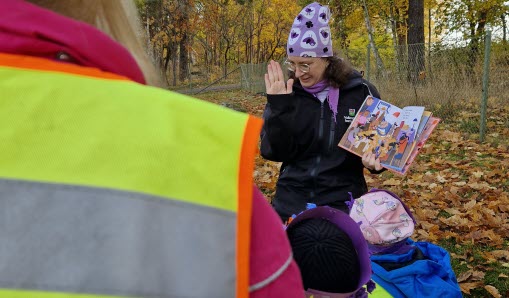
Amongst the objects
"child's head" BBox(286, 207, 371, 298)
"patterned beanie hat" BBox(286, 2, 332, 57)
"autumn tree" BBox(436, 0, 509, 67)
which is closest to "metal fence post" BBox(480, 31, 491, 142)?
"patterned beanie hat" BBox(286, 2, 332, 57)

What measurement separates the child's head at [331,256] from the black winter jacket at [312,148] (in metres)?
1.29

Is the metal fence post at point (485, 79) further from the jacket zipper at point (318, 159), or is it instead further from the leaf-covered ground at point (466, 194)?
the jacket zipper at point (318, 159)

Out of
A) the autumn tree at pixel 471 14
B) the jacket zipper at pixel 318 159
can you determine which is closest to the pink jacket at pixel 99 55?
the jacket zipper at pixel 318 159

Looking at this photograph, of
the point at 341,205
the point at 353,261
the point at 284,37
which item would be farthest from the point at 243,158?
the point at 284,37

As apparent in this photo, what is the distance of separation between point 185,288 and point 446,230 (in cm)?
443

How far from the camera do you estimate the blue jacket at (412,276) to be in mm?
2375

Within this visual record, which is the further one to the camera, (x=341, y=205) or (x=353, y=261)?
(x=341, y=205)

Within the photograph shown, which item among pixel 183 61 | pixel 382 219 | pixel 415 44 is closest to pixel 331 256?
pixel 382 219

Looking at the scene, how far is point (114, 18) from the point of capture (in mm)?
914

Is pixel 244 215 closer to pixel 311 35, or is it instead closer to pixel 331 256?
pixel 331 256

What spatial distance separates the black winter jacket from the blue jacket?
489 millimetres

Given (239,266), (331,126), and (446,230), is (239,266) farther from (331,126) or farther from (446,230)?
(446,230)

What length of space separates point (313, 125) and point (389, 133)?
47 centimetres

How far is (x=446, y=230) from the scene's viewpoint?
15.1 feet
